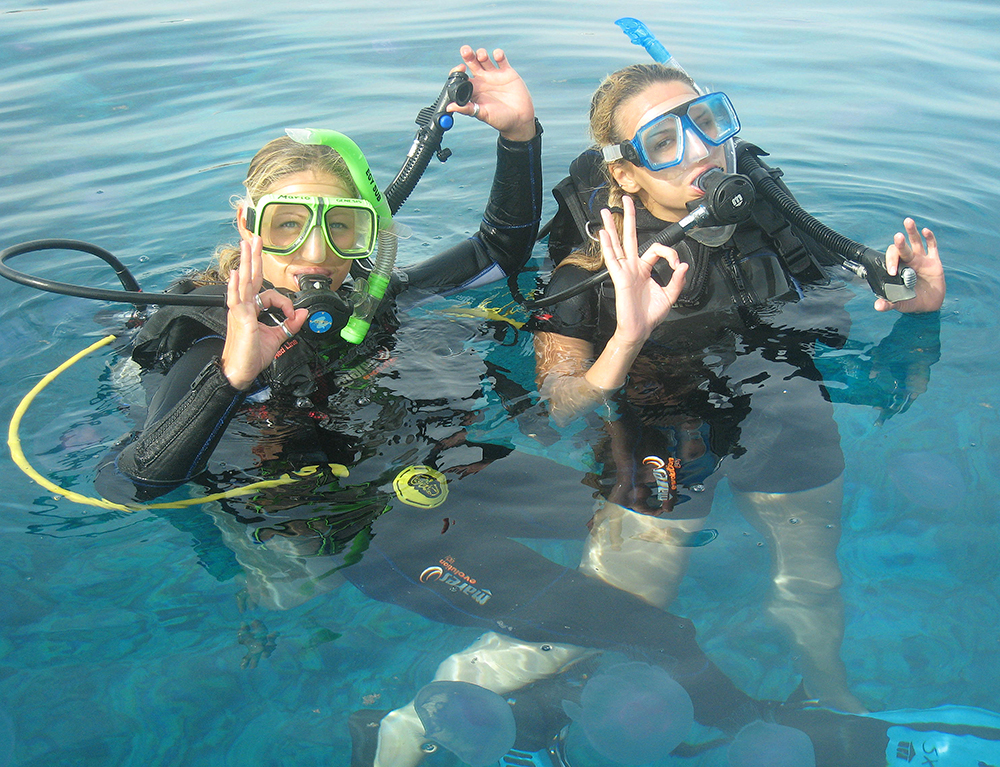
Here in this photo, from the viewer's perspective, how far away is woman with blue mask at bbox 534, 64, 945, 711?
7.40 feet

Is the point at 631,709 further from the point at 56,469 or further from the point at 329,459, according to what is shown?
the point at 56,469

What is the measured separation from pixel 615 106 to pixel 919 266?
1.18 m

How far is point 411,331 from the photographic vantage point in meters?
3.06

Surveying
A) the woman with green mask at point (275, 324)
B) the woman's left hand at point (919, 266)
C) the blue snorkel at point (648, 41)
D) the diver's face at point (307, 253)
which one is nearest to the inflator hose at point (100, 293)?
the woman with green mask at point (275, 324)

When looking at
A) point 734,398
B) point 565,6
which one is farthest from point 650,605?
point 565,6

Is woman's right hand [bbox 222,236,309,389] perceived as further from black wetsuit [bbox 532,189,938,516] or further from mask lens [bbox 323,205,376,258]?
black wetsuit [bbox 532,189,938,516]

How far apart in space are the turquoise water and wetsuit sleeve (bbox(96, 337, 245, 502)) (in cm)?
26

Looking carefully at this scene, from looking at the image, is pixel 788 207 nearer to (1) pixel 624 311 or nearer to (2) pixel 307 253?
(1) pixel 624 311

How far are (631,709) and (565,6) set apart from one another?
9.86m

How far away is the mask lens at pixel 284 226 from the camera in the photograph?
235cm

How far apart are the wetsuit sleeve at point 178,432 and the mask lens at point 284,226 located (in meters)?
0.42

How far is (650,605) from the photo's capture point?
207cm

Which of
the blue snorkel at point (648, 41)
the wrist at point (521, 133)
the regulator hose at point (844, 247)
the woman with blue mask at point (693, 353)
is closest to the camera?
the woman with blue mask at point (693, 353)

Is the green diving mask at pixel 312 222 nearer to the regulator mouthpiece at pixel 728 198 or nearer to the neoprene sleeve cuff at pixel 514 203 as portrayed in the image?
the neoprene sleeve cuff at pixel 514 203
